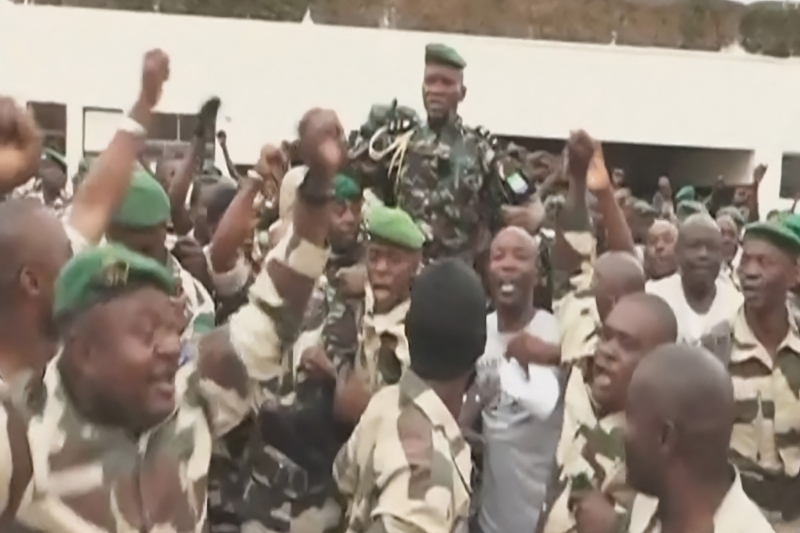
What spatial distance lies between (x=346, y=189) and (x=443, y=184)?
41 cm

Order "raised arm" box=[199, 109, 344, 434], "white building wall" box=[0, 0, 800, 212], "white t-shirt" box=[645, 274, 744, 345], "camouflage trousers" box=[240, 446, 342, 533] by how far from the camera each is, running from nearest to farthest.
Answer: "raised arm" box=[199, 109, 344, 434], "camouflage trousers" box=[240, 446, 342, 533], "white t-shirt" box=[645, 274, 744, 345], "white building wall" box=[0, 0, 800, 212]

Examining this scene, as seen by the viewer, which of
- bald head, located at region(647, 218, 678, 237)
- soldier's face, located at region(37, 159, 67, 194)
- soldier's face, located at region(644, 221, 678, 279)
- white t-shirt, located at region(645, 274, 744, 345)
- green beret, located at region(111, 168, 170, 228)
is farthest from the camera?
soldier's face, located at region(37, 159, 67, 194)

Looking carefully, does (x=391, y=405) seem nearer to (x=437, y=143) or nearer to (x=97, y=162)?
(x=97, y=162)

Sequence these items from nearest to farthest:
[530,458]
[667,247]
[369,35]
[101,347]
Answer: [101,347], [530,458], [667,247], [369,35]

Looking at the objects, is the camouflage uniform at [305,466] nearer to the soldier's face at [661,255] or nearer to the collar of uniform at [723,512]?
the collar of uniform at [723,512]

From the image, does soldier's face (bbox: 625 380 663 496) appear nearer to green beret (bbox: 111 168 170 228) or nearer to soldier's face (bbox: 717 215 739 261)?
green beret (bbox: 111 168 170 228)

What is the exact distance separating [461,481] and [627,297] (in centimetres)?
59

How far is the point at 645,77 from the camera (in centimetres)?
1093

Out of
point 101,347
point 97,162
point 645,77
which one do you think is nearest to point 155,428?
point 101,347

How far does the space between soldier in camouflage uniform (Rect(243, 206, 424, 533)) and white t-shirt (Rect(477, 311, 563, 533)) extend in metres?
0.27

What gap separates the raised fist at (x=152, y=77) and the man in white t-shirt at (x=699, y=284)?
1.69 meters

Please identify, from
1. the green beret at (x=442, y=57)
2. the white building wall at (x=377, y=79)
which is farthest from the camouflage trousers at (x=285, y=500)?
the white building wall at (x=377, y=79)

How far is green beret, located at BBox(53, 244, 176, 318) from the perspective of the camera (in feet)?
5.55

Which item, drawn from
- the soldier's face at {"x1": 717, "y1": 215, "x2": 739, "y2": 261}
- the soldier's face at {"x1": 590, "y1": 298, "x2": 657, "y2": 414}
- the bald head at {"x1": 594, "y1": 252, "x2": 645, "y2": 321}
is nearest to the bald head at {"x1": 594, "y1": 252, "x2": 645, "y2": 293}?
the bald head at {"x1": 594, "y1": 252, "x2": 645, "y2": 321}
